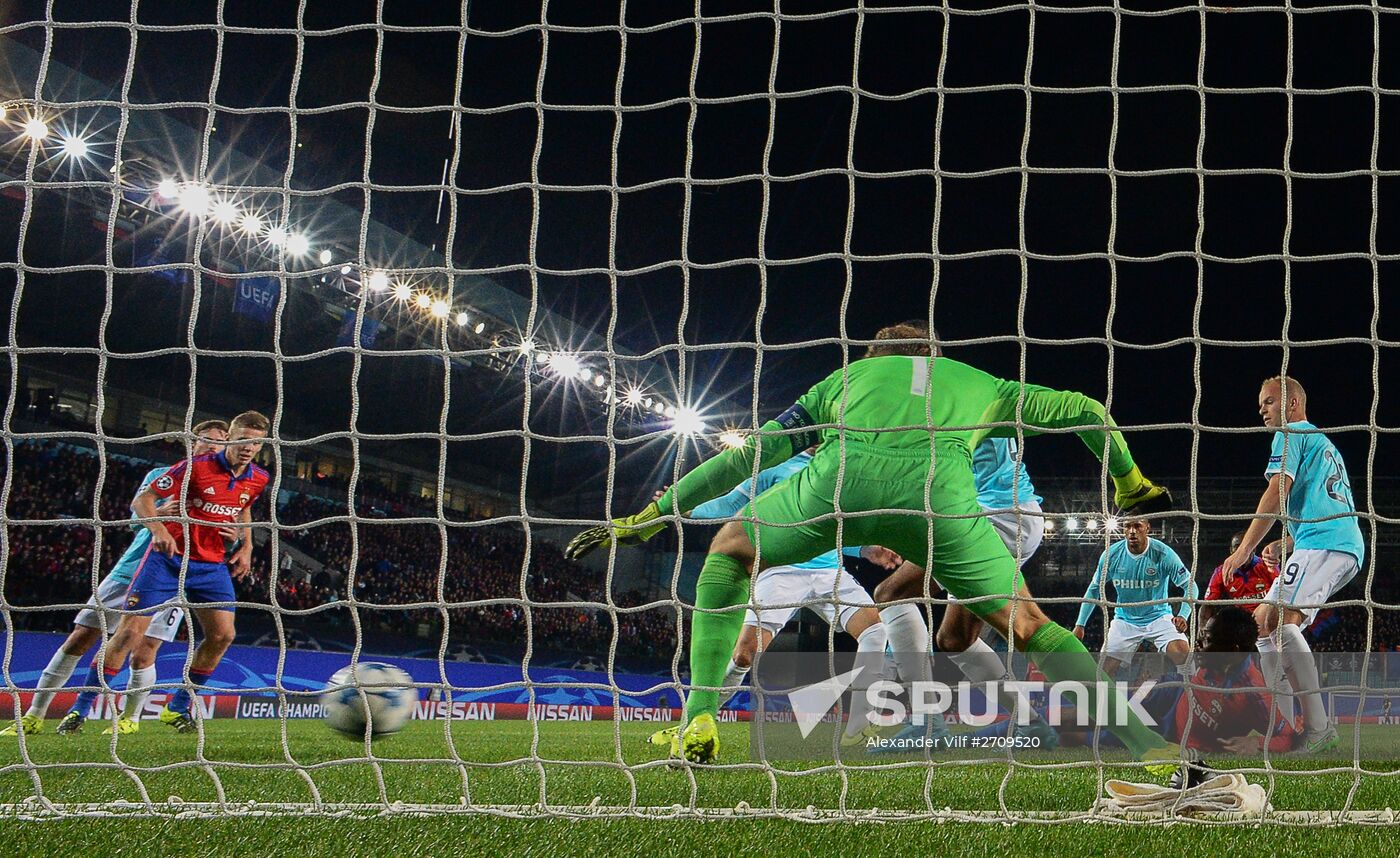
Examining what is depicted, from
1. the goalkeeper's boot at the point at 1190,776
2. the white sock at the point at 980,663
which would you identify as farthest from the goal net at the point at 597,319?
the goalkeeper's boot at the point at 1190,776

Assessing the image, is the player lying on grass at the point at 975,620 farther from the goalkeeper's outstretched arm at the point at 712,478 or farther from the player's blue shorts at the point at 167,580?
the player's blue shorts at the point at 167,580

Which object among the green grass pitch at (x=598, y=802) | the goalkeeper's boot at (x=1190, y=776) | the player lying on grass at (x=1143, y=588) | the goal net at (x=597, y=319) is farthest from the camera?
the player lying on grass at (x=1143, y=588)

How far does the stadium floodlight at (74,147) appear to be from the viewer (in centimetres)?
1579

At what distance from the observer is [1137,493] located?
3533 millimetres

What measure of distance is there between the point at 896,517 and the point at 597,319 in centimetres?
2427

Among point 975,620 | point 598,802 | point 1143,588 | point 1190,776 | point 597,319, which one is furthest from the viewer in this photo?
point 597,319

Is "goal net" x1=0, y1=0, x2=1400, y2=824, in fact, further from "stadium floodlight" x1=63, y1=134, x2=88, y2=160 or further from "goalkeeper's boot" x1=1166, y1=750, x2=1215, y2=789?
"goalkeeper's boot" x1=1166, y1=750, x2=1215, y2=789

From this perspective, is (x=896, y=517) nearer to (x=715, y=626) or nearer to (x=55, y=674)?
(x=715, y=626)

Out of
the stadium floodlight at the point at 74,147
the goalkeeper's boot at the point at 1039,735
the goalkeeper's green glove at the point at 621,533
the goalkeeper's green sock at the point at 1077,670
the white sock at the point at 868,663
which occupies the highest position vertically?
the stadium floodlight at the point at 74,147

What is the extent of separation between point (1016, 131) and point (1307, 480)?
12881 millimetres

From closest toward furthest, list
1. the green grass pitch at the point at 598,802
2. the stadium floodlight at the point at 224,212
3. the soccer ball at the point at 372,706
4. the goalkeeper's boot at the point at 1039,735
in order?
the green grass pitch at the point at 598,802 < the soccer ball at the point at 372,706 < the goalkeeper's boot at the point at 1039,735 < the stadium floodlight at the point at 224,212

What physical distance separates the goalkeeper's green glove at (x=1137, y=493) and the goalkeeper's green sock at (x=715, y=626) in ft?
4.22

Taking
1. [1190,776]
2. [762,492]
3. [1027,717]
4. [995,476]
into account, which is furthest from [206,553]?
[1190,776]

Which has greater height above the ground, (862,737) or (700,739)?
(700,739)
